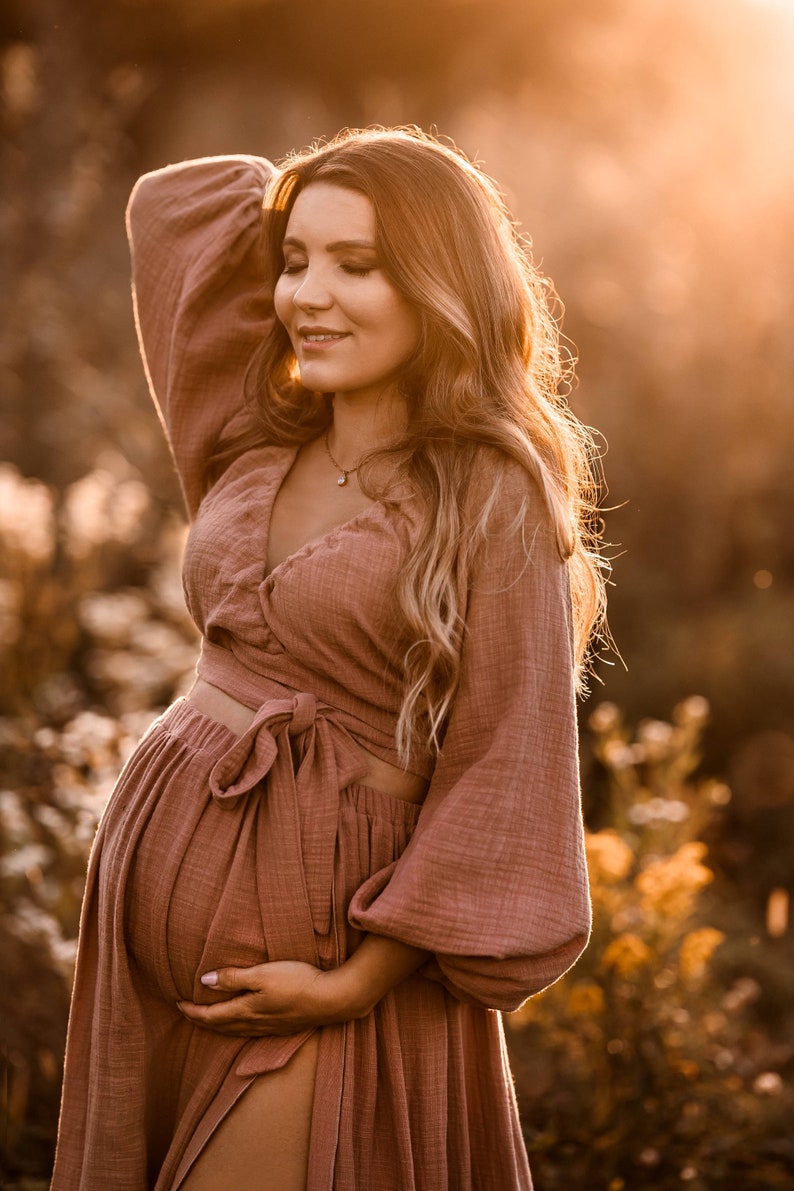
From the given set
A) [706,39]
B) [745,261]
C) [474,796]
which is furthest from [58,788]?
[706,39]

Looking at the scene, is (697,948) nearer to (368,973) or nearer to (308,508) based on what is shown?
(368,973)

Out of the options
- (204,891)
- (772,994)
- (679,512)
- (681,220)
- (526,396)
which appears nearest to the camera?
(204,891)

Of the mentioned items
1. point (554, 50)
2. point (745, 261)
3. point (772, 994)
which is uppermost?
point (554, 50)

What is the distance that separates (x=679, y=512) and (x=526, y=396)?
121 inches

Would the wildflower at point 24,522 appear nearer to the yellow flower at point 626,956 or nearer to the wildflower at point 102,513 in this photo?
the wildflower at point 102,513

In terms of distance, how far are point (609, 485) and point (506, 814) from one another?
336cm

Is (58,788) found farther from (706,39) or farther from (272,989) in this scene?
(706,39)

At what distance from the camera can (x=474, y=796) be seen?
163 cm

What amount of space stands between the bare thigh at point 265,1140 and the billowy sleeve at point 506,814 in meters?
0.26

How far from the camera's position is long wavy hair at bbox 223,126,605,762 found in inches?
66.4

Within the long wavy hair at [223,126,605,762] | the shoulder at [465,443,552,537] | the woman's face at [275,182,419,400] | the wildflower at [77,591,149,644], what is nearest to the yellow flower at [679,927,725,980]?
the long wavy hair at [223,126,605,762]

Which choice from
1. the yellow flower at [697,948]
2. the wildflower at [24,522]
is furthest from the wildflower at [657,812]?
the wildflower at [24,522]

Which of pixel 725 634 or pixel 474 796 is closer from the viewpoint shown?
pixel 474 796

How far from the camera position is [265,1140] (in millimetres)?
1658
